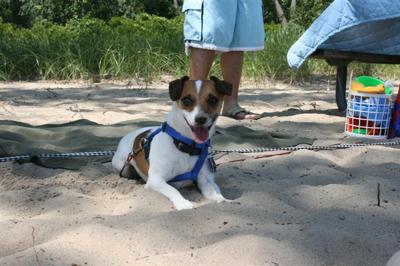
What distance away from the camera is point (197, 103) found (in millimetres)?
3084

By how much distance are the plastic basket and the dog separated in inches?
73.1

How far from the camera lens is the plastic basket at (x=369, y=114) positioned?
4668 millimetres

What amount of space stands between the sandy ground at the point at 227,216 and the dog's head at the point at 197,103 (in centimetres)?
36

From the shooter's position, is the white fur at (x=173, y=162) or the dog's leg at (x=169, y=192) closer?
the dog's leg at (x=169, y=192)

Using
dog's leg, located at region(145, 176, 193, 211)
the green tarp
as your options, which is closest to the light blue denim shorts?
the green tarp

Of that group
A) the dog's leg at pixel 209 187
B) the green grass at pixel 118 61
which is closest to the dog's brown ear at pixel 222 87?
the dog's leg at pixel 209 187

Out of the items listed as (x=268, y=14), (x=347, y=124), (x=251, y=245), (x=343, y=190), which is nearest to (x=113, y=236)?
(x=251, y=245)

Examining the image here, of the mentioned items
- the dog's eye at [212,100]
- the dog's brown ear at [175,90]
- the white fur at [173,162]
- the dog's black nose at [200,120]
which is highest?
the dog's brown ear at [175,90]

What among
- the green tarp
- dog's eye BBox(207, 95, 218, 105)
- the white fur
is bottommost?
the green tarp

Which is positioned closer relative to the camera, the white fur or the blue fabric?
the white fur

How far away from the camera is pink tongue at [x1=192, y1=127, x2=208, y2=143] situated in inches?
121

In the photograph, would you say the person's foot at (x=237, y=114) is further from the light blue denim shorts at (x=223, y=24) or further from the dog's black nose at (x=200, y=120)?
the dog's black nose at (x=200, y=120)

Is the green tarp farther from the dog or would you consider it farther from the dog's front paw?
the dog's front paw

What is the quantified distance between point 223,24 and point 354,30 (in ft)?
4.13
